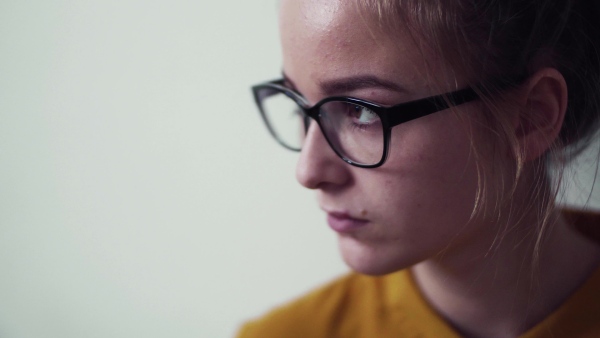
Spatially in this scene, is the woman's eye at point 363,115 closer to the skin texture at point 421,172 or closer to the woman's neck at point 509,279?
the skin texture at point 421,172

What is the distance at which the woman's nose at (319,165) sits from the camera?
783 millimetres

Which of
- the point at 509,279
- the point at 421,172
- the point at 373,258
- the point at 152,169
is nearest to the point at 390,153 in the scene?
the point at 421,172

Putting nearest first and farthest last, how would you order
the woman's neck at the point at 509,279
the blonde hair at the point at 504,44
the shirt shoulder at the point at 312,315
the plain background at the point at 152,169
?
the blonde hair at the point at 504,44, the woman's neck at the point at 509,279, the shirt shoulder at the point at 312,315, the plain background at the point at 152,169

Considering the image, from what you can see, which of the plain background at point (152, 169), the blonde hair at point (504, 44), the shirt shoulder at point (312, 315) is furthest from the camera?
the plain background at point (152, 169)

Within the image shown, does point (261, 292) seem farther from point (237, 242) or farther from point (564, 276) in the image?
point (564, 276)

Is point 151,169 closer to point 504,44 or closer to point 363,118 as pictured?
point 363,118

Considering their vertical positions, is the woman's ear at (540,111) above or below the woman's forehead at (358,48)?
below

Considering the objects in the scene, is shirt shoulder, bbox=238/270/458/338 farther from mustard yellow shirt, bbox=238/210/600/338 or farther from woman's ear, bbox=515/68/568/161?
woman's ear, bbox=515/68/568/161

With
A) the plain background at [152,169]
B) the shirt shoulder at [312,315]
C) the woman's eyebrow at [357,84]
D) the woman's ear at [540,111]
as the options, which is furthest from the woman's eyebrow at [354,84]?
the plain background at [152,169]

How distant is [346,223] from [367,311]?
0.25 m

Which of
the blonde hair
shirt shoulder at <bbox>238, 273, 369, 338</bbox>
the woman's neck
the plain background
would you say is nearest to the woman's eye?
the blonde hair

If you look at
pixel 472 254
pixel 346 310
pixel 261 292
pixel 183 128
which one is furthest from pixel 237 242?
pixel 472 254

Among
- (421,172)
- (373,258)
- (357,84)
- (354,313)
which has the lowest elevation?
(354,313)

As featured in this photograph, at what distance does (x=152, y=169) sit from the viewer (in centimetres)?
145
